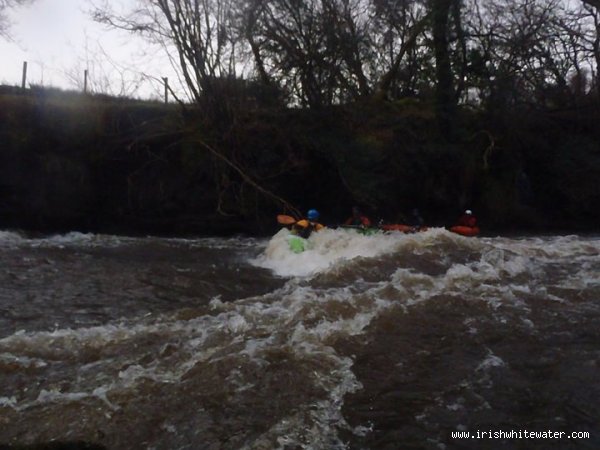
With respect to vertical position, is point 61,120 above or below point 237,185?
above

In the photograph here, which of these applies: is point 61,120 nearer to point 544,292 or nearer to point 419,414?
point 544,292

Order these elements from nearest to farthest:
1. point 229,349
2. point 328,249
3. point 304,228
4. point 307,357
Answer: point 307,357
point 229,349
point 328,249
point 304,228

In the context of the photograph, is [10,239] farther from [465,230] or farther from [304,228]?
[465,230]

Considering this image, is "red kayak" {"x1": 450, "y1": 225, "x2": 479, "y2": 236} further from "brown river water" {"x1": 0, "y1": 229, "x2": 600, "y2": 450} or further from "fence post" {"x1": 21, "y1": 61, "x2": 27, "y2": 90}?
"fence post" {"x1": 21, "y1": 61, "x2": 27, "y2": 90}

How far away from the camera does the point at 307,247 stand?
11703 mm

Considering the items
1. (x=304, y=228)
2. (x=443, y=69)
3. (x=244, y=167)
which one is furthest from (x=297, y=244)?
(x=443, y=69)

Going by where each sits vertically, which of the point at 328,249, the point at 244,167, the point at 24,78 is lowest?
the point at 328,249

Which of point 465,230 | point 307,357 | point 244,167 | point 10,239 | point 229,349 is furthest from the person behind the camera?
point 244,167

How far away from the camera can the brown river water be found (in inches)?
170

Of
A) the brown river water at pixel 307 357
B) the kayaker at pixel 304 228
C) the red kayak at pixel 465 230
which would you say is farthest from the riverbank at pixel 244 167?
the brown river water at pixel 307 357

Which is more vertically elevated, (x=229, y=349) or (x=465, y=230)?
(x=465, y=230)

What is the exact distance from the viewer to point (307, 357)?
565 centimetres

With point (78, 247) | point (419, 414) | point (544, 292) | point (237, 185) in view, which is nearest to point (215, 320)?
point (419, 414)

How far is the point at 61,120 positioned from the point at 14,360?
1194cm
